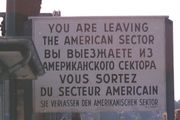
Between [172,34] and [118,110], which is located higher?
[172,34]

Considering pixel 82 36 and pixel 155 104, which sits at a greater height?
pixel 82 36

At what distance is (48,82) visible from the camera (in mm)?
11258

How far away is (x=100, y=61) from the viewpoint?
11203 millimetres

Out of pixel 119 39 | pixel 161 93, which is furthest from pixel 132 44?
pixel 161 93

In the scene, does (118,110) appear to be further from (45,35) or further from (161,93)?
(45,35)

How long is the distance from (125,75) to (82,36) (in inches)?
36.0

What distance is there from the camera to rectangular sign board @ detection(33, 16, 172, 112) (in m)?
11.2

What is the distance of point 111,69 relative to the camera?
1125 centimetres

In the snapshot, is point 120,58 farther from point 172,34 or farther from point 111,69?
point 172,34

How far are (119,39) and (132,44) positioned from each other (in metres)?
0.22

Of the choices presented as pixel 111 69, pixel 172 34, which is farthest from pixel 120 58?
pixel 172 34

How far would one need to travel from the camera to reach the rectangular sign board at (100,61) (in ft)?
36.7

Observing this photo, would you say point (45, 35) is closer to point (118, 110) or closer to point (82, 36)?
point (82, 36)

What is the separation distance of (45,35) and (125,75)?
141 centimetres
